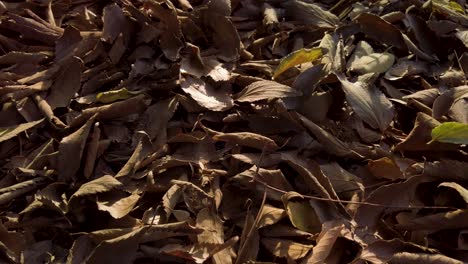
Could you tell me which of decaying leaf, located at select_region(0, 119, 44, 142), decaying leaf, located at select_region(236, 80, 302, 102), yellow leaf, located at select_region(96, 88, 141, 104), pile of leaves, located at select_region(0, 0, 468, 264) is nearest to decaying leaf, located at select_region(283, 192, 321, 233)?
pile of leaves, located at select_region(0, 0, 468, 264)

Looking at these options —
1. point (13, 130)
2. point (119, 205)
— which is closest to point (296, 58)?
point (119, 205)

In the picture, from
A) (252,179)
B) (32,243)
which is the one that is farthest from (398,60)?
(32,243)

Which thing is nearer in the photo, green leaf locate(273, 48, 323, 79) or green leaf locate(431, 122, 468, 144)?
green leaf locate(431, 122, 468, 144)

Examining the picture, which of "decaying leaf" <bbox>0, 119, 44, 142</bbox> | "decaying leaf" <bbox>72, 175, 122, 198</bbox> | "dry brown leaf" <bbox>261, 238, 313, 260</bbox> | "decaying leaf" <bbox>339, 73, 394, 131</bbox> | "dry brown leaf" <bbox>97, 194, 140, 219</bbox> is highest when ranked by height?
"decaying leaf" <bbox>339, 73, 394, 131</bbox>

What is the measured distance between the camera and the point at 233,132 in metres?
1.18

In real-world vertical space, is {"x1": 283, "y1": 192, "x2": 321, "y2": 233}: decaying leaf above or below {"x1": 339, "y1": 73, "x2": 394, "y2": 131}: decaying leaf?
below

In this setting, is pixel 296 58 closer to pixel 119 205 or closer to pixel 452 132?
pixel 452 132

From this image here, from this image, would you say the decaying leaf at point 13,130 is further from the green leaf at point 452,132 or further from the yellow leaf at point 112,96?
the green leaf at point 452,132

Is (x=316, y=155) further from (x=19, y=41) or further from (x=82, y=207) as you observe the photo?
(x=19, y=41)

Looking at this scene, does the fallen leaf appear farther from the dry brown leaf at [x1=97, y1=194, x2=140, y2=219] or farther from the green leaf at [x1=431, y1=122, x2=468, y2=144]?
the green leaf at [x1=431, y1=122, x2=468, y2=144]

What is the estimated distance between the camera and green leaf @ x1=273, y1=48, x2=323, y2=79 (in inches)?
48.8

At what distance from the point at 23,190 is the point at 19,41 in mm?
412

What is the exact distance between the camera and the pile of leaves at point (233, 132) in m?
1.03

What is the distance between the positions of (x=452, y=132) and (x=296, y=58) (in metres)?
0.34
